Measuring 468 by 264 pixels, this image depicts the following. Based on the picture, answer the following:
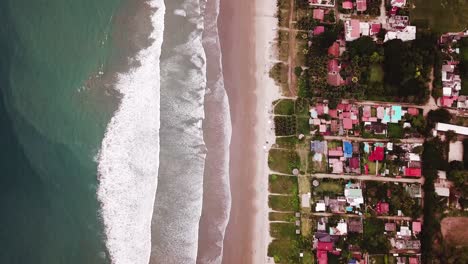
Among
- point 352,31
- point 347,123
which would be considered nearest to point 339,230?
point 347,123

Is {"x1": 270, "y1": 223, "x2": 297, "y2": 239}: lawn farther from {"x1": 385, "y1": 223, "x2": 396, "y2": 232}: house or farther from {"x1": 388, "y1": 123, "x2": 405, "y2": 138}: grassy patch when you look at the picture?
{"x1": 388, "y1": 123, "x2": 405, "y2": 138}: grassy patch

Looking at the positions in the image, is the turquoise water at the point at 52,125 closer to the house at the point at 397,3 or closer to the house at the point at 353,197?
the house at the point at 353,197

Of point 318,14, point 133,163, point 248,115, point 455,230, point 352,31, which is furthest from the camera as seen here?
point 318,14

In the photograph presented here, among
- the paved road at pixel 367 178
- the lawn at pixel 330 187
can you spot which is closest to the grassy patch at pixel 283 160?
the paved road at pixel 367 178

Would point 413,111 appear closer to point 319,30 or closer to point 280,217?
point 319,30

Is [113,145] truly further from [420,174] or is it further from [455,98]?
[455,98]
